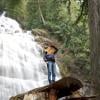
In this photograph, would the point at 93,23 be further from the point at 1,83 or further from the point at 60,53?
the point at 60,53

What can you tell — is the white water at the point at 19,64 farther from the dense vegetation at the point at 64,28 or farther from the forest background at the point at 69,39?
the dense vegetation at the point at 64,28

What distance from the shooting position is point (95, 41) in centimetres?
560

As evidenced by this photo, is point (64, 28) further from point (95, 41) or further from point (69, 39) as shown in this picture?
point (95, 41)

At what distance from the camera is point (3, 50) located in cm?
1977

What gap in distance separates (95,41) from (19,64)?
1305 centimetres

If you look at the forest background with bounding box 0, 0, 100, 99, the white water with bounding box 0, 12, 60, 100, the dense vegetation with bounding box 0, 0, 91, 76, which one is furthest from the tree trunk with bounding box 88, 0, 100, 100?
the white water with bounding box 0, 12, 60, 100

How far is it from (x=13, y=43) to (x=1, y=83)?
4545 millimetres

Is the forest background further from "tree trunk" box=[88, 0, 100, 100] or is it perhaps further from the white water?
"tree trunk" box=[88, 0, 100, 100]

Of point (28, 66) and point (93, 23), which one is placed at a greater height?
point (93, 23)

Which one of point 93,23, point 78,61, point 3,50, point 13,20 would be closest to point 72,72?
point 78,61

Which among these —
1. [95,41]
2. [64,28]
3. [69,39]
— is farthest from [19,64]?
[95,41]

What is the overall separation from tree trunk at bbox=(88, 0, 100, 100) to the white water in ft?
34.8

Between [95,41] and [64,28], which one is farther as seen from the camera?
[64,28]

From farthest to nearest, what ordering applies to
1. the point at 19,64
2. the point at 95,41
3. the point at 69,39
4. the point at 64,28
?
the point at 64,28 → the point at 19,64 → the point at 69,39 → the point at 95,41
